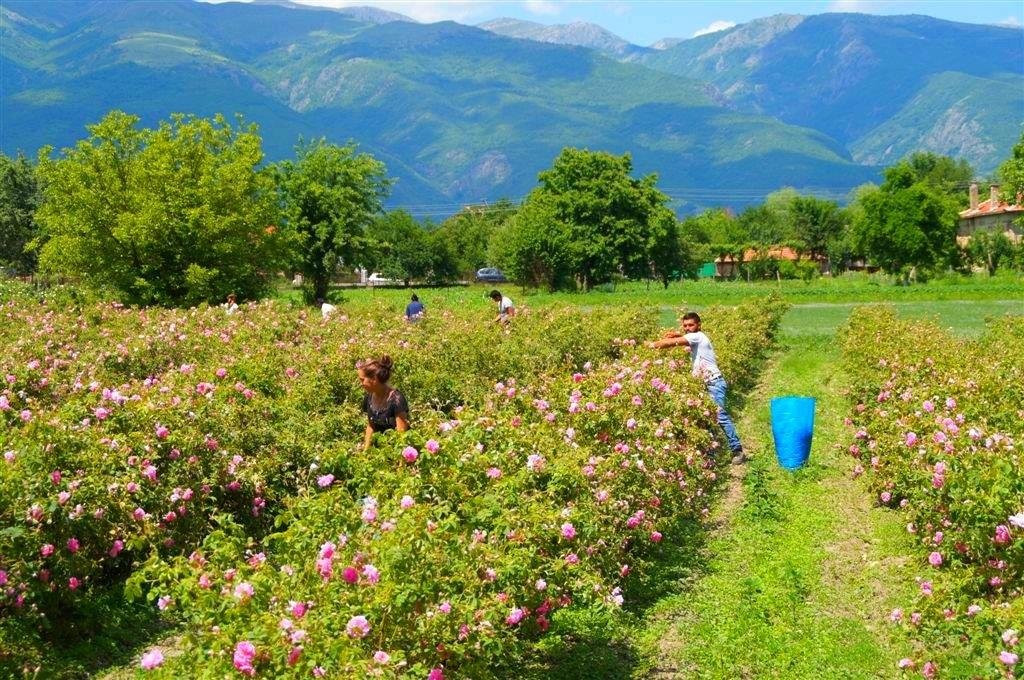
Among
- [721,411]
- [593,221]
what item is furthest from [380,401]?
[593,221]

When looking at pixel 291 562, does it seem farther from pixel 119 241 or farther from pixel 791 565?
pixel 119 241

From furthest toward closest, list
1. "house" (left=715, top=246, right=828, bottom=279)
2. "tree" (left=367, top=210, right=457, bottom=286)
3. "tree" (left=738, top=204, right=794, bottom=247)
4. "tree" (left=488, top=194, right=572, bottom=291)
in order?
"tree" (left=738, top=204, right=794, bottom=247), "house" (left=715, top=246, right=828, bottom=279), "tree" (left=367, top=210, right=457, bottom=286), "tree" (left=488, top=194, right=572, bottom=291)

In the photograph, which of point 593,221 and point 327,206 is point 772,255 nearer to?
point 593,221

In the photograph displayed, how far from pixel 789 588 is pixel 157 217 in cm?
2536

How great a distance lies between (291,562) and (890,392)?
287 inches

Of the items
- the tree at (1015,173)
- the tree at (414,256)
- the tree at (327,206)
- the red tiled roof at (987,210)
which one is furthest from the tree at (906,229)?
the tree at (414,256)

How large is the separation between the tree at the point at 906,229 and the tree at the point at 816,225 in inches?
1628

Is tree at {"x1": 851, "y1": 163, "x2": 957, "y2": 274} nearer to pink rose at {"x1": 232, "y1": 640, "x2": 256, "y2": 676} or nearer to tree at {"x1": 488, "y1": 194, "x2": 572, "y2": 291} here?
tree at {"x1": 488, "y1": 194, "x2": 572, "y2": 291}

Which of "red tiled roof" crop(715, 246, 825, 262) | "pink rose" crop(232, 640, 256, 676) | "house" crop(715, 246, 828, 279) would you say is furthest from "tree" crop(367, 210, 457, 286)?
"pink rose" crop(232, 640, 256, 676)

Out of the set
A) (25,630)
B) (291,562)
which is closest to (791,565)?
(291,562)

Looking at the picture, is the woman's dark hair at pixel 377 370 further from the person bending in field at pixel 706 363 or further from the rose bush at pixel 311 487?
the person bending in field at pixel 706 363

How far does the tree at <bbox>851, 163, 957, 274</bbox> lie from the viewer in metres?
71.1

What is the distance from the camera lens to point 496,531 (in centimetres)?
537

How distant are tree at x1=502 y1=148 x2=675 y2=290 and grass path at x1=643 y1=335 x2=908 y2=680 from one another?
61.9 metres
